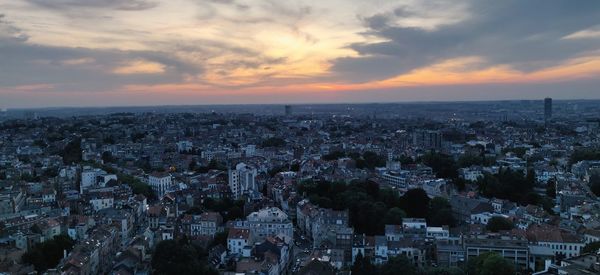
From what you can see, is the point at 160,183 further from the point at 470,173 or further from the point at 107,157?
the point at 470,173

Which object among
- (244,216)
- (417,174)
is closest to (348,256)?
Answer: (244,216)

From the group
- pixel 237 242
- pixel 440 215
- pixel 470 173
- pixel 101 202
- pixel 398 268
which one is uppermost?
pixel 398 268

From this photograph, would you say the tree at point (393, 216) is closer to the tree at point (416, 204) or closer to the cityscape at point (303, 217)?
the cityscape at point (303, 217)

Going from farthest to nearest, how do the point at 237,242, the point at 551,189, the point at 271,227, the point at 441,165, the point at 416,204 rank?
the point at 441,165 < the point at 551,189 < the point at 416,204 < the point at 271,227 < the point at 237,242

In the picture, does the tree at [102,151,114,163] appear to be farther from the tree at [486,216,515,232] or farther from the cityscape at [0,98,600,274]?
the tree at [486,216,515,232]

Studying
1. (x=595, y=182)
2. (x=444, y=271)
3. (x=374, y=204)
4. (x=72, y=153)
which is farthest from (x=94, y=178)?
(x=595, y=182)

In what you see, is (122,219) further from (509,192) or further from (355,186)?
(509,192)
